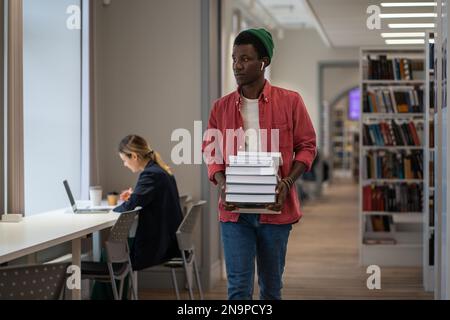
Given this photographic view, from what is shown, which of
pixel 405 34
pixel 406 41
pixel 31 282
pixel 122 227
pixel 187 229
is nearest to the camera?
pixel 31 282

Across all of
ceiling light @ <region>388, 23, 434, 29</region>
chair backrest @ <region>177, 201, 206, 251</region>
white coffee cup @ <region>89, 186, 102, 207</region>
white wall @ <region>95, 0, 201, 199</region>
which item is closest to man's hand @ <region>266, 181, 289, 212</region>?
chair backrest @ <region>177, 201, 206, 251</region>

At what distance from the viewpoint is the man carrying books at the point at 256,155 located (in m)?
3.03

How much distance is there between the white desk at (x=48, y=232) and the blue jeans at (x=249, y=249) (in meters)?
0.98

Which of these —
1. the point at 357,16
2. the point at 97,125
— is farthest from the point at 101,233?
the point at 357,16

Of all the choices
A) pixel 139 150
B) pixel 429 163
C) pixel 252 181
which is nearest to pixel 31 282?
pixel 252 181

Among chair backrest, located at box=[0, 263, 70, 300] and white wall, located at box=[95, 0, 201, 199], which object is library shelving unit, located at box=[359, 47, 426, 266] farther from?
chair backrest, located at box=[0, 263, 70, 300]

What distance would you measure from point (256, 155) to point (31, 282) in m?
0.93

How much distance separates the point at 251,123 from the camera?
3.14m

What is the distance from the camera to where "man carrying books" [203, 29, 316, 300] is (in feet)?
9.93

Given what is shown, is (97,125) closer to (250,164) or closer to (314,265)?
(314,265)

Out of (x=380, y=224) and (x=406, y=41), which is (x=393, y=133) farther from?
(x=406, y=41)

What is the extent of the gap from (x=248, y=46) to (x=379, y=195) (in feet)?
18.0

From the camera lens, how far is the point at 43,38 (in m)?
5.68

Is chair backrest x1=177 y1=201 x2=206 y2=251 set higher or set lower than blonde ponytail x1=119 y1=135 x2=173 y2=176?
lower
